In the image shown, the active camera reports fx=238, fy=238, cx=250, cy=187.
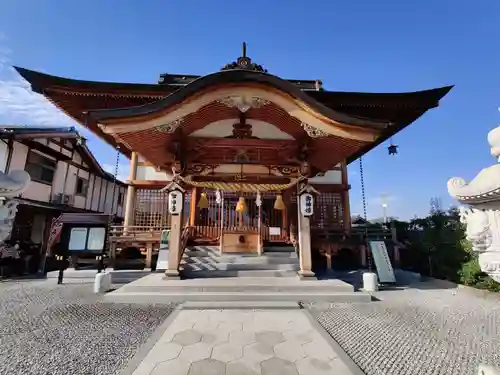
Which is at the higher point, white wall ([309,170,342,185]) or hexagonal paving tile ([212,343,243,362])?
white wall ([309,170,342,185])

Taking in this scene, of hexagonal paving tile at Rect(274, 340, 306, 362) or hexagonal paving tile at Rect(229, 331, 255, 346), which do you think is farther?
hexagonal paving tile at Rect(229, 331, 255, 346)

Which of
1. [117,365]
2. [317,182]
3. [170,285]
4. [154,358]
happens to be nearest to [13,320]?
[170,285]

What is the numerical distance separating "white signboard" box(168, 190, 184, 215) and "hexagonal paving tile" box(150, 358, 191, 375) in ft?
15.5

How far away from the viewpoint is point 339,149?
716cm

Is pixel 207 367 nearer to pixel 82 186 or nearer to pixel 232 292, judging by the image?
pixel 232 292

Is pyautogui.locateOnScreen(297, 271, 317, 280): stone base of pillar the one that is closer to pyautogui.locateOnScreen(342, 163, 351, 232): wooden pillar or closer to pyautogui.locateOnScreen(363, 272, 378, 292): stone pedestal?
pyautogui.locateOnScreen(363, 272, 378, 292): stone pedestal

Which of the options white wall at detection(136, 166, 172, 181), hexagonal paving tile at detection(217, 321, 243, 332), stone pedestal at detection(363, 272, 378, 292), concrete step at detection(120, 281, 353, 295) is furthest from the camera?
white wall at detection(136, 166, 172, 181)

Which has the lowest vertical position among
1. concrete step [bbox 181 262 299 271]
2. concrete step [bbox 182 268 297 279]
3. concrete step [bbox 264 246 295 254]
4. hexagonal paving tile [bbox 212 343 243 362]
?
hexagonal paving tile [bbox 212 343 243 362]

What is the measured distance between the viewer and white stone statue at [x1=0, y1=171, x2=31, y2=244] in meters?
2.80

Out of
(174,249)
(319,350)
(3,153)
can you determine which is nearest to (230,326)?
(319,350)

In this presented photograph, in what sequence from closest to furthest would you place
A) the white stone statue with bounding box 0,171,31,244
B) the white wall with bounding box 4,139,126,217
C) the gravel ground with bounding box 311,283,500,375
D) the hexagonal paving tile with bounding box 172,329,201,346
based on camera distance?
the white stone statue with bounding box 0,171,31,244, the gravel ground with bounding box 311,283,500,375, the hexagonal paving tile with bounding box 172,329,201,346, the white wall with bounding box 4,139,126,217

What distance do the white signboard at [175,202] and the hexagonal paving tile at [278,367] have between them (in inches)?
205

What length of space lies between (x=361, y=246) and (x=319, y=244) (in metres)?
2.08

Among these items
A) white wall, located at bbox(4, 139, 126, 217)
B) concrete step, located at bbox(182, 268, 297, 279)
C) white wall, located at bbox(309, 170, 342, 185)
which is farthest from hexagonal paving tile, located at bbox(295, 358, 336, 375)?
white wall, located at bbox(4, 139, 126, 217)
